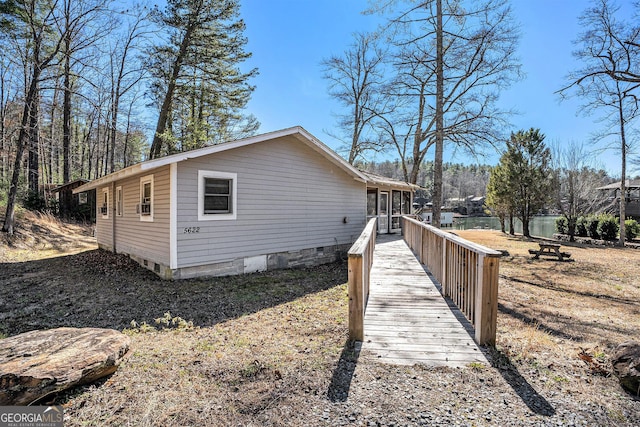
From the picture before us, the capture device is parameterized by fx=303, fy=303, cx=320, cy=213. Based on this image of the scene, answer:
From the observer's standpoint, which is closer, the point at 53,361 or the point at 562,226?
the point at 53,361

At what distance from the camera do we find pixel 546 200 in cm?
1869

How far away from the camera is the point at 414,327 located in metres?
3.84

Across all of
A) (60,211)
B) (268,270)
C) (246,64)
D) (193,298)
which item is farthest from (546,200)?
(60,211)

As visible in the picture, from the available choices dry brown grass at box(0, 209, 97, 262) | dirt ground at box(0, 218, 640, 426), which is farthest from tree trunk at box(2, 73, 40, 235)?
dirt ground at box(0, 218, 640, 426)

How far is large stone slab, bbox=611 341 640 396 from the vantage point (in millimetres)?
2545

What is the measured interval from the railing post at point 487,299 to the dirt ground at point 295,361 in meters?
0.17

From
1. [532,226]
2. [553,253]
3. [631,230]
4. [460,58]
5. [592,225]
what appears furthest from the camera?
[532,226]

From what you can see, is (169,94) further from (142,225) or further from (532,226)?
(532,226)

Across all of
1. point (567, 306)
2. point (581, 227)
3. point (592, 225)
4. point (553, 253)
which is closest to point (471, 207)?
point (581, 227)

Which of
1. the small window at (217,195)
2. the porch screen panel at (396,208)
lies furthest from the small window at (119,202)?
the porch screen panel at (396,208)

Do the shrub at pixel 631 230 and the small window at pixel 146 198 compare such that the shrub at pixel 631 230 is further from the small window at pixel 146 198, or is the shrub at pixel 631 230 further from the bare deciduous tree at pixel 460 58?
the small window at pixel 146 198

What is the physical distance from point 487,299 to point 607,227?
20761 mm

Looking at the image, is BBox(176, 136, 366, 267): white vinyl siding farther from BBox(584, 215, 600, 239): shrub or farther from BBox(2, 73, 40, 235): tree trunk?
BBox(584, 215, 600, 239): shrub

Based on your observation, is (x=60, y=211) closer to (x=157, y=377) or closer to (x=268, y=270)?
(x=268, y=270)
